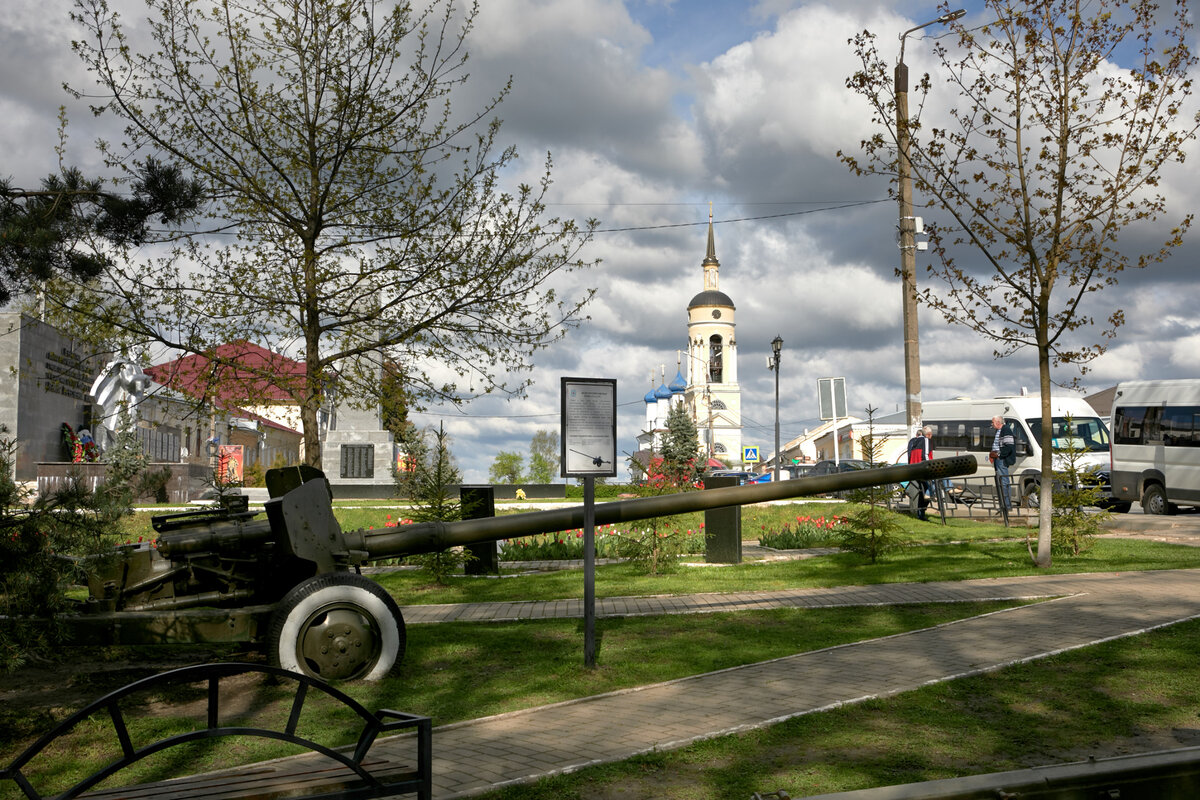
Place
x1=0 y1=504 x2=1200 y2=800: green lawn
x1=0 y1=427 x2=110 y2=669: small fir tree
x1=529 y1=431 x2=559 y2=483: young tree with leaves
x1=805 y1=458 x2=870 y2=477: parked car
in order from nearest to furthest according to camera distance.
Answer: x1=0 y1=504 x2=1200 y2=800: green lawn
x1=0 y1=427 x2=110 y2=669: small fir tree
x1=805 y1=458 x2=870 y2=477: parked car
x1=529 y1=431 x2=559 y2=483: young tree with leaves

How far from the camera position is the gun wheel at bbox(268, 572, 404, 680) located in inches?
260

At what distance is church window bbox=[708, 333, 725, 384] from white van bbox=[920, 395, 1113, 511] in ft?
297

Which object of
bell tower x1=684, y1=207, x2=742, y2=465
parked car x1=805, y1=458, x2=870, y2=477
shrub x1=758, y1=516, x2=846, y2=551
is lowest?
shrub x1=758, y1=516, x2=846, y2=551

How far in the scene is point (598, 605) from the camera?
433 inches

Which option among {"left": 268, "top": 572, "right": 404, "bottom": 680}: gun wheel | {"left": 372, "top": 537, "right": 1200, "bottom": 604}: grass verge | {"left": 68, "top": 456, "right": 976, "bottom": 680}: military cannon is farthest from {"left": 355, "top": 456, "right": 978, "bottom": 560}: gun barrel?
{"left": 372, "top": 537, "right": 1200, "bottom": 604}: grass verge

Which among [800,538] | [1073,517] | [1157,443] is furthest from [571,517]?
[1157,443]

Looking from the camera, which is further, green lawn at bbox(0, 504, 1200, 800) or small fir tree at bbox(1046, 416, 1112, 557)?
small fir tree at bbox(1046, 416, 1112, 557)

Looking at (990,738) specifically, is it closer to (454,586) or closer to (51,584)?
(51,584)

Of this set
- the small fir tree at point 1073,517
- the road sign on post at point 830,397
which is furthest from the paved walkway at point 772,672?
the road sign on post at point 830,397

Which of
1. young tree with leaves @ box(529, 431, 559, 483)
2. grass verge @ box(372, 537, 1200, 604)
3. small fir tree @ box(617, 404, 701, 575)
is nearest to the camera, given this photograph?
grass verge @ box(372, 537, 1200, 604)

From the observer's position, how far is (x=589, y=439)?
8031 mm

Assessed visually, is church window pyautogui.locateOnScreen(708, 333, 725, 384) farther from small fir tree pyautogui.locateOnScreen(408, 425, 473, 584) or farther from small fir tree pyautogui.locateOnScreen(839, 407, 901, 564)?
small fir tree pyautogui.locateOnScreen(408, 425, 473, 584)

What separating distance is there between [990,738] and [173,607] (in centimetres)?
529

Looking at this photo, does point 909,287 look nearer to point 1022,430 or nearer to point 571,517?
point 1022,430
